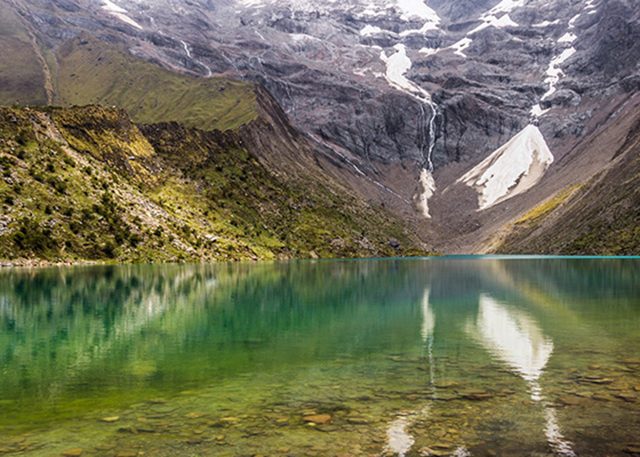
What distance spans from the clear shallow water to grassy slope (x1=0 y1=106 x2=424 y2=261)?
62786 millimetres

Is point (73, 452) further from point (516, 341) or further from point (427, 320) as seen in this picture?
point (427, 320)

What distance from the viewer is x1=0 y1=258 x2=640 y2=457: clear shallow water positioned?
51.2 ft

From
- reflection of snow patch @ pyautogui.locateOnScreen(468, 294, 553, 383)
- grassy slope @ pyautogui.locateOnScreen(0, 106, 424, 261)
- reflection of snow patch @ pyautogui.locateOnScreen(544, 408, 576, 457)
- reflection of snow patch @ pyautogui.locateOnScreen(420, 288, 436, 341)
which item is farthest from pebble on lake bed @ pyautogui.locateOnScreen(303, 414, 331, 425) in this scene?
grassy slope @ pyautogui.locateOnScreen(0, 106, 424, 261)

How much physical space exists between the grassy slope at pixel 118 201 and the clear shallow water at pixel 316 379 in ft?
206

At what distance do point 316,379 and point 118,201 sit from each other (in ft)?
391

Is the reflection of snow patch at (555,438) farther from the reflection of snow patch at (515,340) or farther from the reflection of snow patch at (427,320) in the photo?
the reflection of snow patch at (427,320)

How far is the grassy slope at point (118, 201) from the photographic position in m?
107

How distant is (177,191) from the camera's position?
17125 cm

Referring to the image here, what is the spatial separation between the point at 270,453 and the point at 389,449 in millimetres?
3139

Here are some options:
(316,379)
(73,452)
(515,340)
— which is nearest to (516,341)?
(515,340)

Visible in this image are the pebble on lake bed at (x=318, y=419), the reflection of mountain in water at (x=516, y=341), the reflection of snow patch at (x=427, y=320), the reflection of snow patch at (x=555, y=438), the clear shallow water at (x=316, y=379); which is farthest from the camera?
the reflection of snow patch at (x=427, y=320)

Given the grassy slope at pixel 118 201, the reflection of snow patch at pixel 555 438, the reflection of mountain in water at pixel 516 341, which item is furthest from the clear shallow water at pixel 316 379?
the grassy slope at pixel 118 201

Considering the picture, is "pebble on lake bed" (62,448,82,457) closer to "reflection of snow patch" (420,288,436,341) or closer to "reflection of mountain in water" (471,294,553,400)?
"reflection of mountain in water" (471,294,553,400)

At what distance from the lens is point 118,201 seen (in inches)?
5182
